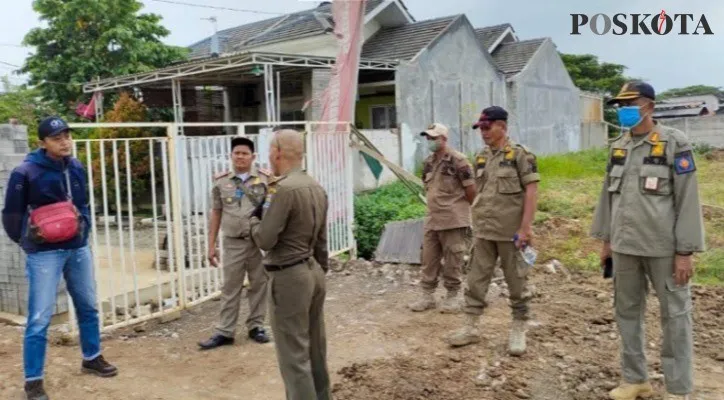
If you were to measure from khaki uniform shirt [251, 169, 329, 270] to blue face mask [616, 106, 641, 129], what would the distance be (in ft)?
5.93

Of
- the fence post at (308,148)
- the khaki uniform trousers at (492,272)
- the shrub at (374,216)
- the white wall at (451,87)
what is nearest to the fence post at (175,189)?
the fence post at (308,148)

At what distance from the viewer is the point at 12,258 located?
517 cm

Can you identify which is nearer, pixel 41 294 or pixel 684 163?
pixel 684 163

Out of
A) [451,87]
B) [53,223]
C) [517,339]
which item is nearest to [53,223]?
[53,223]

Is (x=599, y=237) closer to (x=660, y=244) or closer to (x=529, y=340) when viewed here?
(x=660, y=244)

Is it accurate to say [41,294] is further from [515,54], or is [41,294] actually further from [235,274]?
[515,54]

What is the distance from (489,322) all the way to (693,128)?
24.3 meters

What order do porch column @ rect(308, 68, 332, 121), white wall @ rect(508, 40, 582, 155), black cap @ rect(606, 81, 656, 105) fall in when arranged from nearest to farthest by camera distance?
1. black cap @ rect(606, 81, 656, 105)
2. porch column @ rect(308, 68, 332, 121)
3. white wall @ rect(508, 40, 582, 155)

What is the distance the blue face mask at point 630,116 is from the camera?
3.48m

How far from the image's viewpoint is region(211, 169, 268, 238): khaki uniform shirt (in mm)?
4703

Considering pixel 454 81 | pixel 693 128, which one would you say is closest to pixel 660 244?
pixel 454 81

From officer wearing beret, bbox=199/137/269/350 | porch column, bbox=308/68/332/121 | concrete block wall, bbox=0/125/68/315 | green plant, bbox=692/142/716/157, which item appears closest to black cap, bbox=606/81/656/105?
officer wearing beret, bbox=199/137/269/350

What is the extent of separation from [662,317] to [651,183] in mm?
774

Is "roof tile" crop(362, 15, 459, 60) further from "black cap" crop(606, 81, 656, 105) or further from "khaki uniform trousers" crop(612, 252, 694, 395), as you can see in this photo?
"khaki uniform trousers" crop(612, 252, 694, 395)
